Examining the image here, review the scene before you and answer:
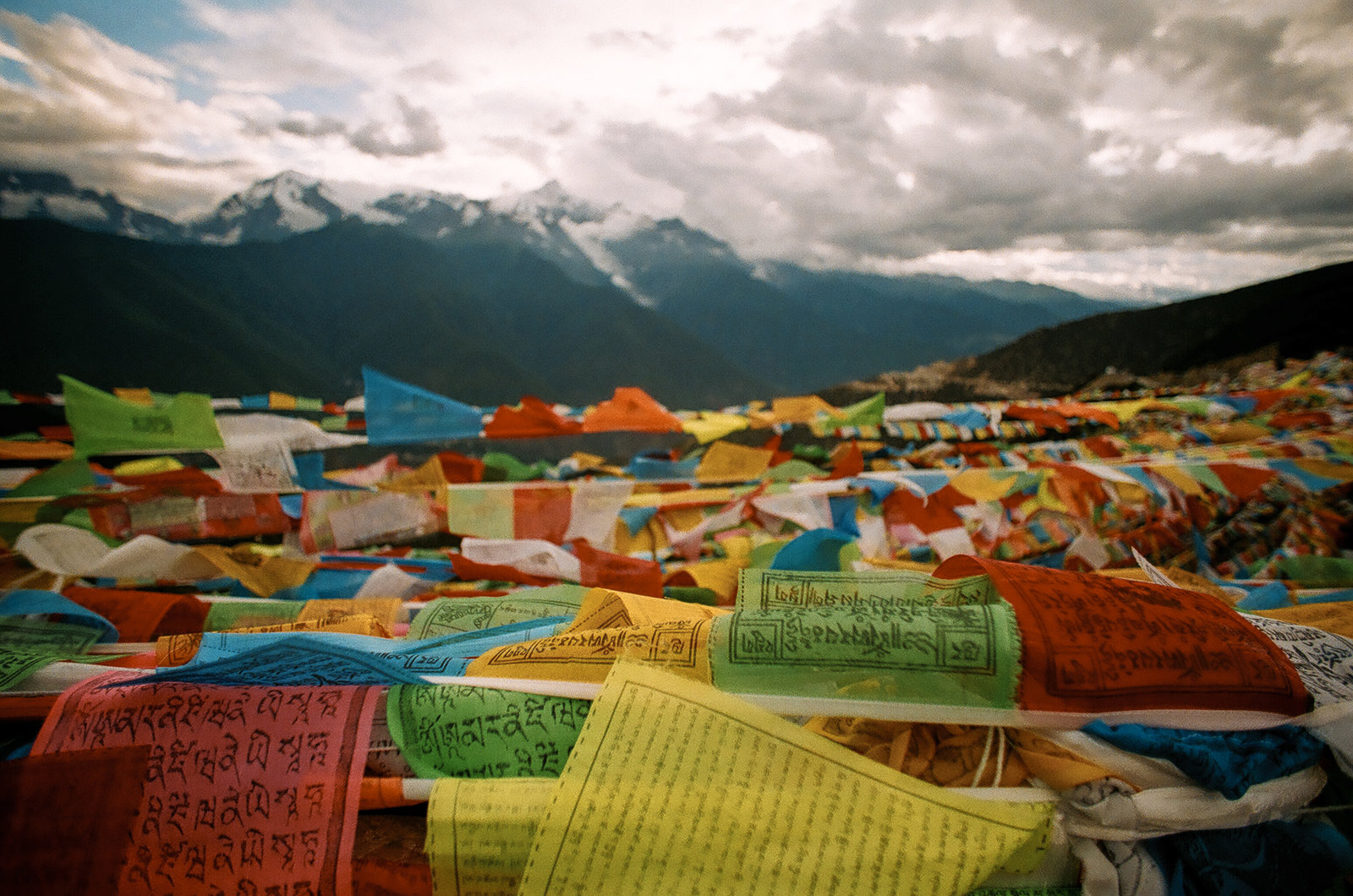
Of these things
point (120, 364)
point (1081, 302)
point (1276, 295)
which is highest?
point (1081, 302)

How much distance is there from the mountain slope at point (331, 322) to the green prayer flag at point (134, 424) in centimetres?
2191

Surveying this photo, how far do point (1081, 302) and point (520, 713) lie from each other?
13636 centimetres

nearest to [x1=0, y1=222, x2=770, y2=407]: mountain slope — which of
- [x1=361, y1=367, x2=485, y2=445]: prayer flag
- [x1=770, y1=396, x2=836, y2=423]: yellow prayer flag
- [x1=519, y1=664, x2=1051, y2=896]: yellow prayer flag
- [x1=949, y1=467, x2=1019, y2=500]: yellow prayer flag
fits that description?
[x1=361, y1=367, x2=485, y2=445]: prayer flag

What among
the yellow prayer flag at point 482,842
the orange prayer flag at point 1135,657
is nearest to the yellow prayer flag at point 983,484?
the orange prayer flag at point 1135,657

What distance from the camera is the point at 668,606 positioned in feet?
3.66

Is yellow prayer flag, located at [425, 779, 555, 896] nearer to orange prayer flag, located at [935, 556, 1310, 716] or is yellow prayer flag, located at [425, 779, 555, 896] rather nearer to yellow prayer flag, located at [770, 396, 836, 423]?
orange prayer flag, located at [935, 556, 1310, 716]

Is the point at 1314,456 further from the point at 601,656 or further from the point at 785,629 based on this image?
the point at 601,656

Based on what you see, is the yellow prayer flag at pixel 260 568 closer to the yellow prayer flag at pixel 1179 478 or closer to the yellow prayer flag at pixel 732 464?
the yellow prayer flag at pixel 732 464

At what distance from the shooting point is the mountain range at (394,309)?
76.9ft

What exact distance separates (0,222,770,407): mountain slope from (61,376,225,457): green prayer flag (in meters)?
21.9

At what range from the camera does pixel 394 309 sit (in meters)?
42.3

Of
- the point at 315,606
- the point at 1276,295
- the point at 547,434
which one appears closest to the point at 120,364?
the point at 547,434

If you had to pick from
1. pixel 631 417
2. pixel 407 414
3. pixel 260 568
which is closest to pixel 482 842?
pixel 260 568

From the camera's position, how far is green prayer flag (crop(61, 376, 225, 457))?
2.32 metres
